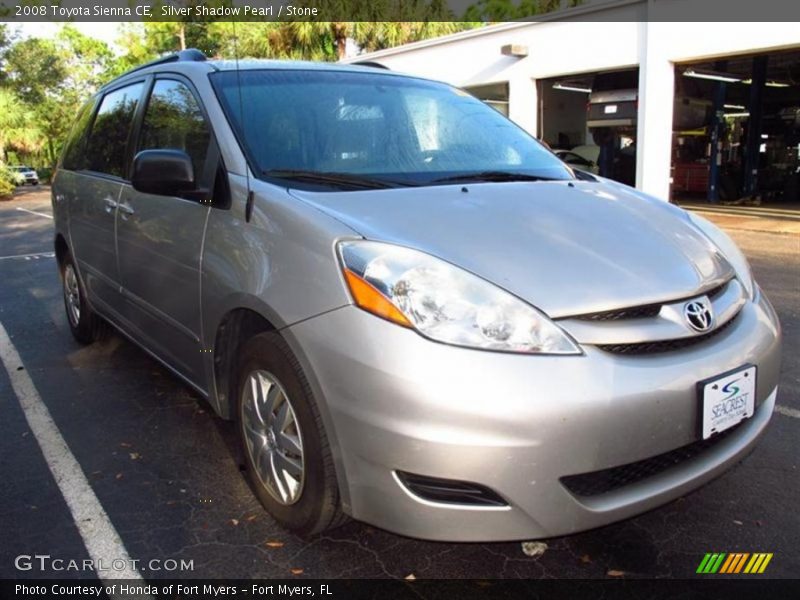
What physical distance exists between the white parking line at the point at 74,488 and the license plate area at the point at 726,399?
195 cm

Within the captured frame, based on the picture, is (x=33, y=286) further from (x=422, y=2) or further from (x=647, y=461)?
(x=422, y=2)

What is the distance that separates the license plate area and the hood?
30 cm

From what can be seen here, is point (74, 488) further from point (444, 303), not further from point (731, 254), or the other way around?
point (731, 254)

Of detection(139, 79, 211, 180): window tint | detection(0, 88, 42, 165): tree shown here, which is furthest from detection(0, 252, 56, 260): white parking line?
detection(0, 88, 42, 165): tree

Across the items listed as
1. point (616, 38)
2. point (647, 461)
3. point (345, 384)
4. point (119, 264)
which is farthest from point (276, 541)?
point (616, 38)

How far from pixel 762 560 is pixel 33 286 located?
25.1ft

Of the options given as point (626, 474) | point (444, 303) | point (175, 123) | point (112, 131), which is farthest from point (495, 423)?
point (112, 131)

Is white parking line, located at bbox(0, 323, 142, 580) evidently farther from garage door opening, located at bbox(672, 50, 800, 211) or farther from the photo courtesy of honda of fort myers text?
garage door opening, located at bbox(672, 50, 800, 211)

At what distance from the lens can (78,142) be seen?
16.1 feet

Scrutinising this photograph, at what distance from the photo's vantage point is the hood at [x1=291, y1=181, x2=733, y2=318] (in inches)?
81.7

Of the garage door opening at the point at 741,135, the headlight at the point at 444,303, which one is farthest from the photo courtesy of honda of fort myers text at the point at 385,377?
the garage door opening at the point at 741,135

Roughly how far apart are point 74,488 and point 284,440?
3.94ft

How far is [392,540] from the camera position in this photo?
252cm

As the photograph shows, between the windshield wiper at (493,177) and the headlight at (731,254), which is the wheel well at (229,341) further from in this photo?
the headlight at (731,254)
